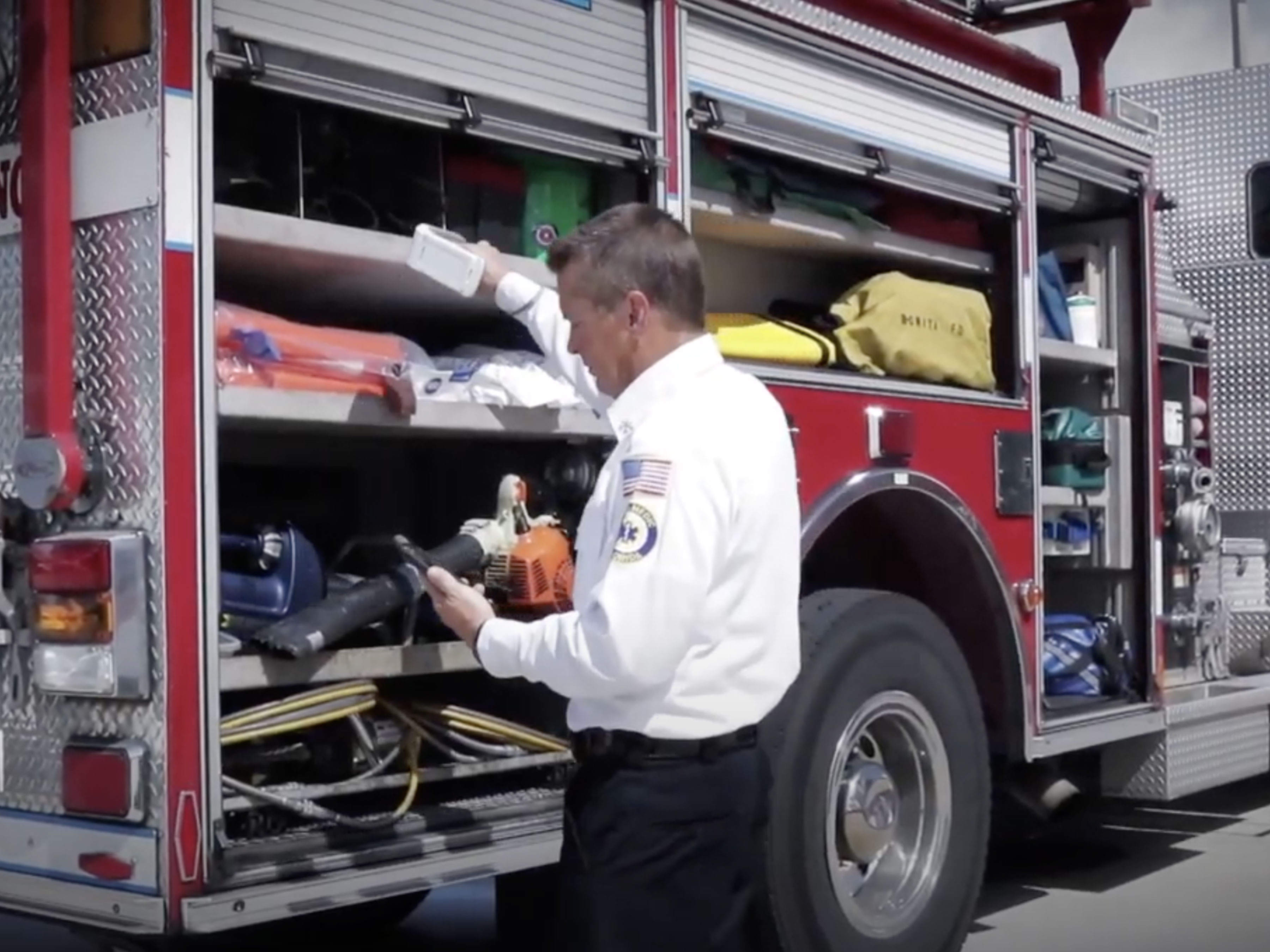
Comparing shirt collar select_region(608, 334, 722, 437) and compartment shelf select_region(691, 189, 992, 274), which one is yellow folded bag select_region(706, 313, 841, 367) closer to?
compartment shelf select_region(691, 189, 992, 274)

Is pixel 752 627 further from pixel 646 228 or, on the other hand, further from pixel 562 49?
pixel 562 49

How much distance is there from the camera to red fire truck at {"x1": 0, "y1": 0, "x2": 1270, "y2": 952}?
303 centimetres

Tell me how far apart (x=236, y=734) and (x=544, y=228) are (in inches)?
52.5

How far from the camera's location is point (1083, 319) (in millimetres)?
5855

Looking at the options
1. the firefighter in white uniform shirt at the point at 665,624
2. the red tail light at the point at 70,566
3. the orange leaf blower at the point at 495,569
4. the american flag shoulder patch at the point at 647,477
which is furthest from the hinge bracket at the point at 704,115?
the red tail light at the point at 70,566

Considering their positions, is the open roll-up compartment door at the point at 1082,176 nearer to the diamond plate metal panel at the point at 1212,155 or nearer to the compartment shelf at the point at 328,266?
the diamond plate metal panel at the point at 1212,155

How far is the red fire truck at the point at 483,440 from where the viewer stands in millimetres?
3027

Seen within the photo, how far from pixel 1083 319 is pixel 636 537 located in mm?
3520

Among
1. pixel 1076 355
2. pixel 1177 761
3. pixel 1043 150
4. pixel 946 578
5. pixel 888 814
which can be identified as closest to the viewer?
pixel 888 814

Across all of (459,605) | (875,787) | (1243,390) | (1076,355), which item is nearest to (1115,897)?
(1076,355)

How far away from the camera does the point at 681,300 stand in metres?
2.95

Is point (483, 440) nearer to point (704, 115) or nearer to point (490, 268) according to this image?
point (490, 268)

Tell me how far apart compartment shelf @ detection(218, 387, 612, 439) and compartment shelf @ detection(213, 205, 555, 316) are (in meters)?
0.27

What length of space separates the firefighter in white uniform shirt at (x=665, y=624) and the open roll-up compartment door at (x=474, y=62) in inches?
25.0
